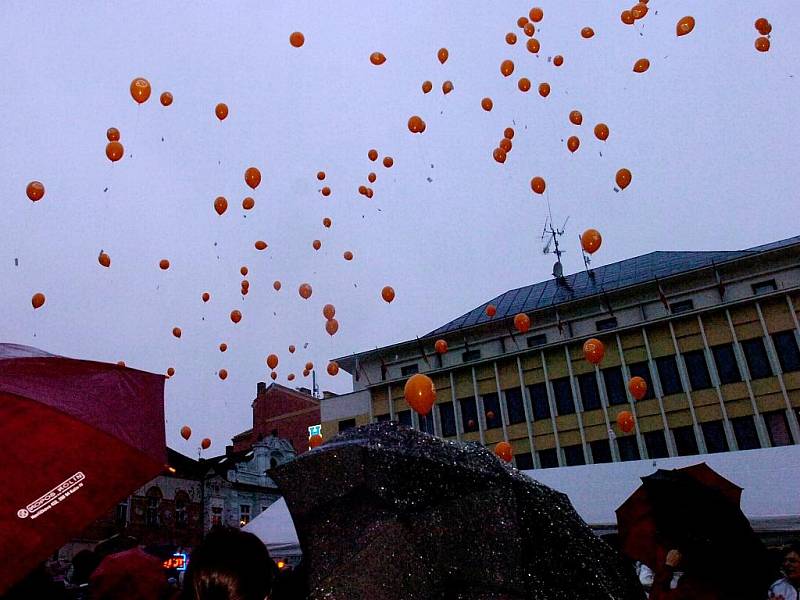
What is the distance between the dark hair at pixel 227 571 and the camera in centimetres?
182

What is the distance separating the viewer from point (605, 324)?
2838cm

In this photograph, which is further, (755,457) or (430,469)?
(755,457)

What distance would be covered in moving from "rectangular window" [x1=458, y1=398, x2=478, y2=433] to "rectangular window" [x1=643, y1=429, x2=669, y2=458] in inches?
309

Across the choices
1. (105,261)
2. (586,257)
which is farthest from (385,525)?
(586,257)

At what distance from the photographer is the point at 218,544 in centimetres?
192

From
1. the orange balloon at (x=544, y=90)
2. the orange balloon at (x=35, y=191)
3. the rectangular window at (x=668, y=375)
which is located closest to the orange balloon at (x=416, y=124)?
the orange balloon at (x=544, y=90)

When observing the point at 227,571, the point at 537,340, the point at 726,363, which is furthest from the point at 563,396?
the point at 227,571

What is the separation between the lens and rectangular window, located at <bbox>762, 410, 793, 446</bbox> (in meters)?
23.3

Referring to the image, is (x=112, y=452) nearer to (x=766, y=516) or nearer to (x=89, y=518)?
(x=89, y=518)

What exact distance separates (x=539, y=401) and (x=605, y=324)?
4.67 metres

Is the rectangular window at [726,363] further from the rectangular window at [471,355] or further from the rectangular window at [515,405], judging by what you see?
the rectangular window at [471,355]

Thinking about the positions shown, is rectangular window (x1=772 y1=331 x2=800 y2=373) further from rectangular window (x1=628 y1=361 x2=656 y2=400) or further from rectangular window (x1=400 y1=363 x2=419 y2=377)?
rectangular window (x1=400 y1=363 x2=419 y2=377)

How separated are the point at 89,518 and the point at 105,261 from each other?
33.2 feet

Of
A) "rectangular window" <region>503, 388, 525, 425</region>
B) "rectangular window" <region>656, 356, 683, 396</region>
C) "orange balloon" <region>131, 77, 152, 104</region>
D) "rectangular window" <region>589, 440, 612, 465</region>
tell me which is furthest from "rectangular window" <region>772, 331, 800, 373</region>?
"orange balloon" <region>131, 77, 152, 104</region>
